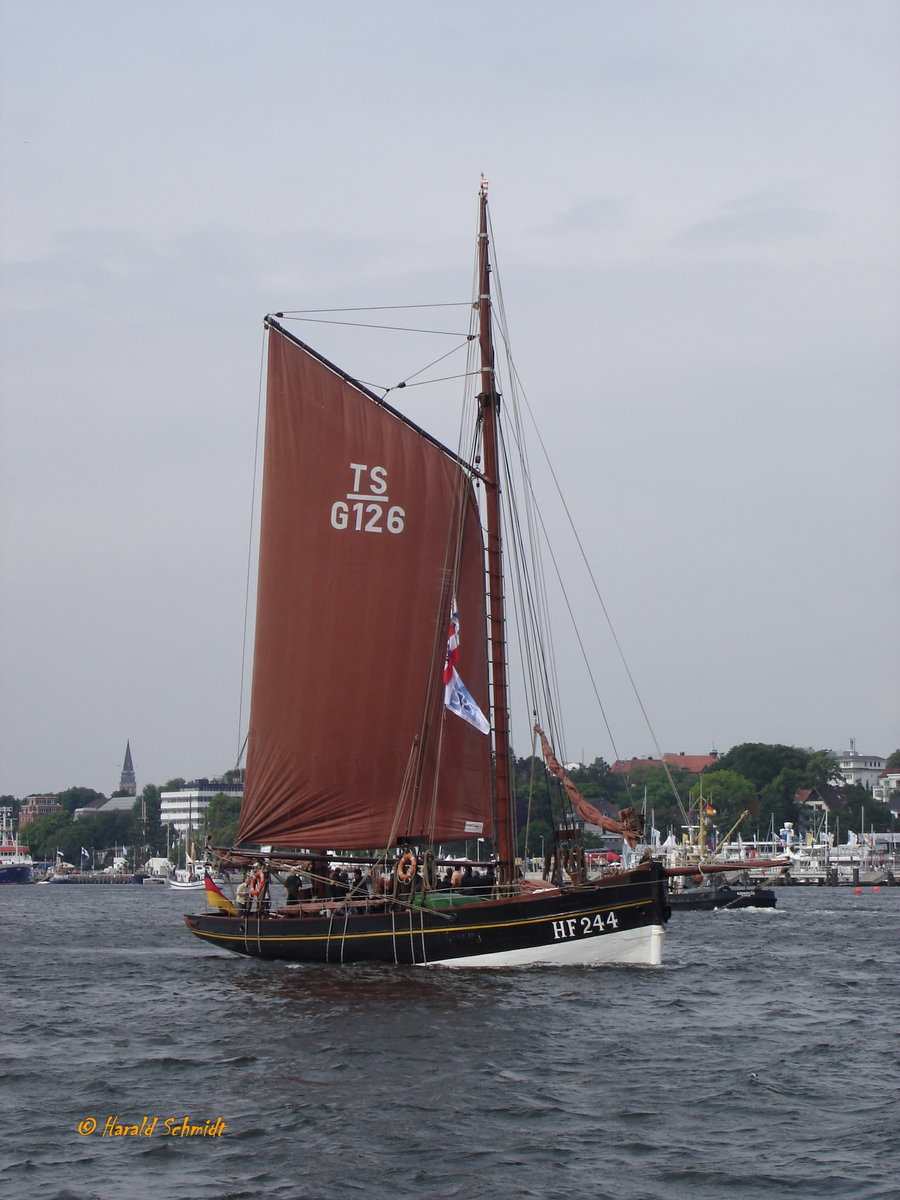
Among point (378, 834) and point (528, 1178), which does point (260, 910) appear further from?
point (528, 1178)

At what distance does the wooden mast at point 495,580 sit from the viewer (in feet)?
137

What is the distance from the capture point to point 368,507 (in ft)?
138

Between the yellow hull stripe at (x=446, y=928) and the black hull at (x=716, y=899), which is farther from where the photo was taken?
the black hull at (x=716, y=899)

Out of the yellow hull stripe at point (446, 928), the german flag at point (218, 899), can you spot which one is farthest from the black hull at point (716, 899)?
the yellow hull stripe at point (446, 928)

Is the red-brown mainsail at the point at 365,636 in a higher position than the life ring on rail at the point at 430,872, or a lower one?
higher

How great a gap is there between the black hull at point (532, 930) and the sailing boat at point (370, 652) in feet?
5.57

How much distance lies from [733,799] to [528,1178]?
166 metres

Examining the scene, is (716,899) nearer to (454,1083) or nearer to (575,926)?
(575,926)

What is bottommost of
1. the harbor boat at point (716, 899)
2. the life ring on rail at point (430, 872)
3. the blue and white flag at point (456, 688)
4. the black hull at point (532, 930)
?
the harbor boat at point (716, 899)

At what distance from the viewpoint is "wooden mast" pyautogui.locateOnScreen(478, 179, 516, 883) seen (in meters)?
41.6

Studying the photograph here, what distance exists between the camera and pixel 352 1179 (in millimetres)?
A: 18953

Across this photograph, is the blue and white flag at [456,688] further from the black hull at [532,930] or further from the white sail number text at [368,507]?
the black hull at [532,930]

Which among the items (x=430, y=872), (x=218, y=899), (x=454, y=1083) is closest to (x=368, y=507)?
(x=430, y=872)

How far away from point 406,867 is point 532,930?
372 centimetres
